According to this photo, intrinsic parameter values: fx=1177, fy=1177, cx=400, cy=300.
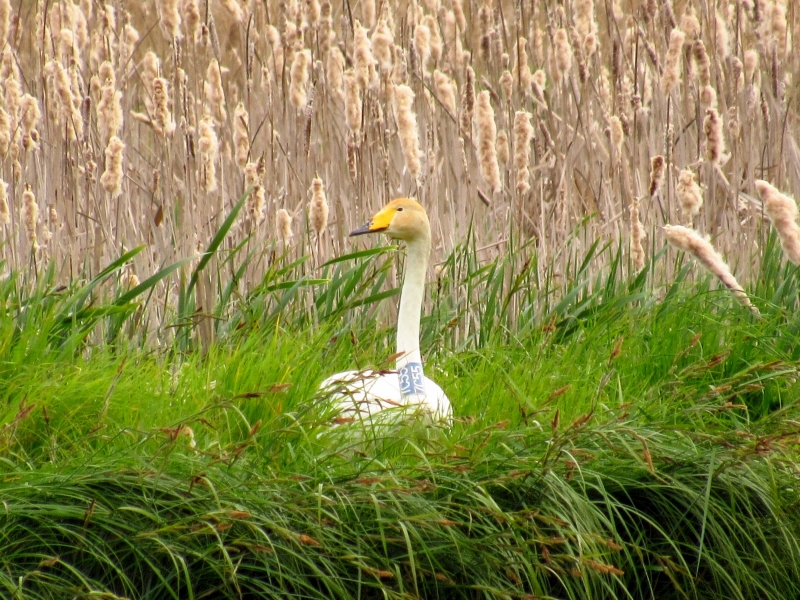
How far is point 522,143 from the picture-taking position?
13.1 feet

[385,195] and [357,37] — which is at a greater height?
[357,37]

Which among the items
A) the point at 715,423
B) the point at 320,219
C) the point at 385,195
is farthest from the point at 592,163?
the point at 715,423

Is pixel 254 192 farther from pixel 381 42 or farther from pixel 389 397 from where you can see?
pixel 389 397

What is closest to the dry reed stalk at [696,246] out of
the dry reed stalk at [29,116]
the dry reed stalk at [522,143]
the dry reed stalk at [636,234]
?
the dry reed stalk at [636,234]

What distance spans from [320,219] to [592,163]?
139 cm

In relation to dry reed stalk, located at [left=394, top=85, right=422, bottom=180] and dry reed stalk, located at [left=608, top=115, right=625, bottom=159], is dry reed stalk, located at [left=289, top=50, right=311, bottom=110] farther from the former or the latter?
dry reed stalk, located at [left=608, top=115, right=625, bottom=159]

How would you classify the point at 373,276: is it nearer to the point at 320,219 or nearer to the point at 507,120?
the point at 320,219

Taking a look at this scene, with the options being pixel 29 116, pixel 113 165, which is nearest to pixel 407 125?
Result: pixel 113 165

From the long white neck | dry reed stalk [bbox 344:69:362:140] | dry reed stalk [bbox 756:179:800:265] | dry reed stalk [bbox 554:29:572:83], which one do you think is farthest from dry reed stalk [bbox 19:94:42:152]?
dry reed stalk [bbox 756:179:800:265]

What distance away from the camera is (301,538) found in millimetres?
2090

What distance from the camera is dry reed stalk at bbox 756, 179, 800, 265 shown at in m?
2.77

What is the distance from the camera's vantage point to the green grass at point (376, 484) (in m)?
2.24

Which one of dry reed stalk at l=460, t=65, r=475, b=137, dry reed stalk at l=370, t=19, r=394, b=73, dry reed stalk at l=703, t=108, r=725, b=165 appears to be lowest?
dry reed stalk at l=703, t=108, r=725, b=165

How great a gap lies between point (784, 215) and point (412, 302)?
1.06 meters
